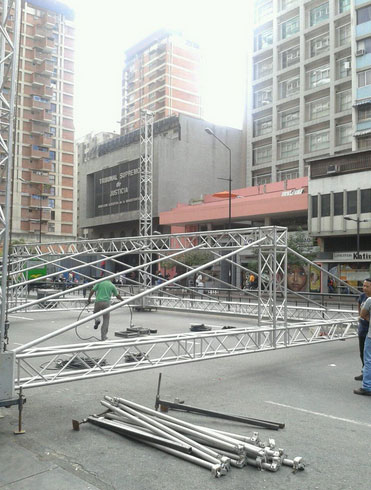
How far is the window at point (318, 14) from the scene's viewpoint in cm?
5242

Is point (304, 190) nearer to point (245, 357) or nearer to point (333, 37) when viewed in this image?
point (333, 37)

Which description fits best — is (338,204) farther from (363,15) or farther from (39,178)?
(39,178)

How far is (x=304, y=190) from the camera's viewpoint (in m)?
40.9

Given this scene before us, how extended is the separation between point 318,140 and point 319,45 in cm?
1063

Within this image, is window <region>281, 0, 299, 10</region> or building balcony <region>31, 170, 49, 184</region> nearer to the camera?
window <region>281, 0, 299, 10</region>

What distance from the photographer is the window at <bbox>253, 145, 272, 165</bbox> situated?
193 feet

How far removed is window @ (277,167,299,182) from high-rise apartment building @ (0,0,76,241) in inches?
1389

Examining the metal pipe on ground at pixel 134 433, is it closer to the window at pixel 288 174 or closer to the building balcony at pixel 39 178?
the window at pixel 288 174

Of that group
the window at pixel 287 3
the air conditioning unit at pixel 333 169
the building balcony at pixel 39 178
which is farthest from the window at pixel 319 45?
the building balcony at pixel 39 178

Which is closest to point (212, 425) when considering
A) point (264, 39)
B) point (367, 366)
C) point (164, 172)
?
point (367, 366)

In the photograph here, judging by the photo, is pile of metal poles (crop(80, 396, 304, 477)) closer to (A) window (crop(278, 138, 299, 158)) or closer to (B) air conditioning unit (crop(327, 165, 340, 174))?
(B) air conditioning unit (crop(327, 165, 340, 174))

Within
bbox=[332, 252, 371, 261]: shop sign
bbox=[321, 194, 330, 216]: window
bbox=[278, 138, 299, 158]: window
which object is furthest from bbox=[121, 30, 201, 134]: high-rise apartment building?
bbox=[332, 252, 371, 261]: shop sign

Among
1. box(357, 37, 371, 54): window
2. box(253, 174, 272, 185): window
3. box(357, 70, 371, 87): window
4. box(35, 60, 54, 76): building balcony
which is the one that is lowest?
box(253, 174, 272, 185): window

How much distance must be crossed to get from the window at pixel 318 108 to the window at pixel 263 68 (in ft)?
27.4
